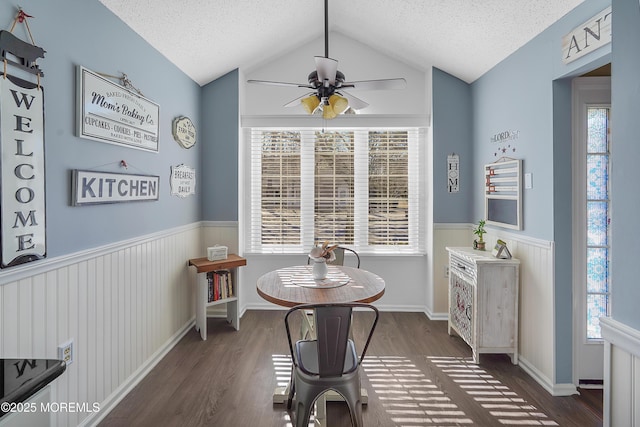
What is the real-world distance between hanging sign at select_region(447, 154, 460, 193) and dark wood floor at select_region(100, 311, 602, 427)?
1.61 m

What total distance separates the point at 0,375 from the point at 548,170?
9.99 ft

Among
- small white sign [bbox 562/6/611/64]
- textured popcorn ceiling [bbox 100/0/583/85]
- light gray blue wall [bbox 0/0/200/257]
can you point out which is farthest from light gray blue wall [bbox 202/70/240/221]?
small white sign [bbox 562/6/611/64]

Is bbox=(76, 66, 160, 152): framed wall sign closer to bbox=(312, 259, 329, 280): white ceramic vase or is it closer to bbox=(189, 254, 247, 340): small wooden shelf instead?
bbox=(189, 254, 247, 340): small wooden shelf

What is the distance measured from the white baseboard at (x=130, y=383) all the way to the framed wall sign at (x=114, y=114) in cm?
167

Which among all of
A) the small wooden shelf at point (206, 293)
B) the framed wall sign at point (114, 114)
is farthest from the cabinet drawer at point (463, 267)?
the framed wall sign at point (114, 114)

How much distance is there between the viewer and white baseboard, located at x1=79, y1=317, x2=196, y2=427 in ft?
6.76

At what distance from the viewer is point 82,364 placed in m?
1.97

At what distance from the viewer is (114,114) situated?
2.23 m

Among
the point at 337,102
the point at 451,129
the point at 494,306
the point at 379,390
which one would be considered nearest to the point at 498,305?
the point at 494,306

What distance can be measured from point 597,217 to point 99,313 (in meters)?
3.49

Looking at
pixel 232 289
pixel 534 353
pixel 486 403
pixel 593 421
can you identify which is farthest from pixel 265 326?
pixel 593 421

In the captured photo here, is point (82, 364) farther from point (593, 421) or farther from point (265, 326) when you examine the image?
point (593, 421)

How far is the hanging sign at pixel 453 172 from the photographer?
3738mm

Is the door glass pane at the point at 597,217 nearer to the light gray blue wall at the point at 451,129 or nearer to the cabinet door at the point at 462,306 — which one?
the cabinet door at the point at 462,306
